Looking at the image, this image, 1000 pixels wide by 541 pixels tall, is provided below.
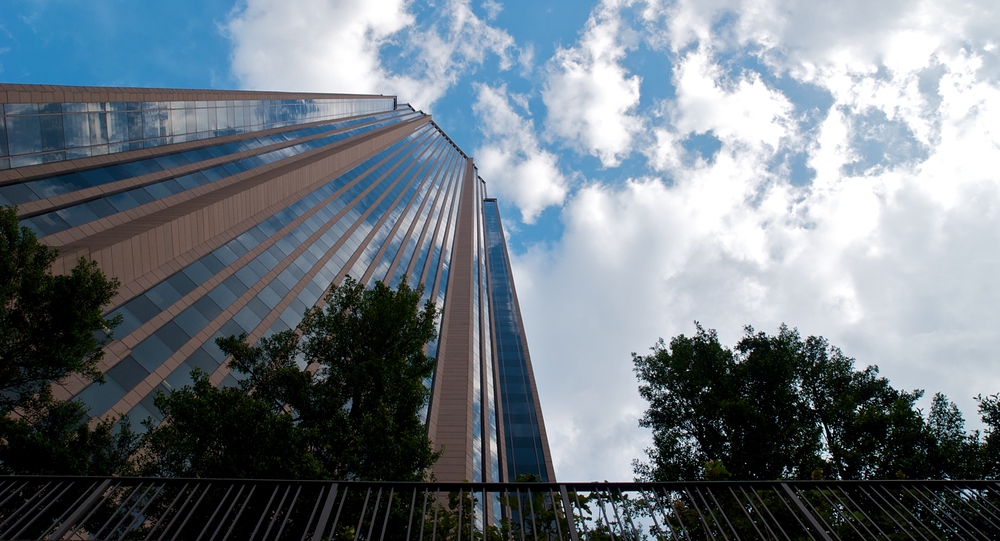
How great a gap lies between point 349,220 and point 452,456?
64.3 feet

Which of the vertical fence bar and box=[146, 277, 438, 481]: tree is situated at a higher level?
box=[146, 277, 438, 481]: tree

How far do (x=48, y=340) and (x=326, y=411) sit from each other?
6324 mm

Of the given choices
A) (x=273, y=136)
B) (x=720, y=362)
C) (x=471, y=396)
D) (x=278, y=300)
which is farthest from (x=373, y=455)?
(x=273, y=136)

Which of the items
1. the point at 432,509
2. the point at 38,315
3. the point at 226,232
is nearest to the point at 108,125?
the point at 226,232

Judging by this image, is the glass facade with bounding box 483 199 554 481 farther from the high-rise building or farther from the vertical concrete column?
the vertical concrete column

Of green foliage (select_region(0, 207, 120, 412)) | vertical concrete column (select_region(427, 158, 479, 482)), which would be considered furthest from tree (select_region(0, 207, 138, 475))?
vertical concrete column (select_region(427, 158, 479, 482))

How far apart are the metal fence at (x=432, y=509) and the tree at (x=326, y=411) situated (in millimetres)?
628

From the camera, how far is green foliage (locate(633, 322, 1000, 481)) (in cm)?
1752

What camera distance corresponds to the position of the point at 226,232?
27.1m

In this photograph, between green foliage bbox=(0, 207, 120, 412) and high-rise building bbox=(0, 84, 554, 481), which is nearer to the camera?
green foliage bbox=(0, 207, 120, 412)

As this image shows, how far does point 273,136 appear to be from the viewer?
141 feet

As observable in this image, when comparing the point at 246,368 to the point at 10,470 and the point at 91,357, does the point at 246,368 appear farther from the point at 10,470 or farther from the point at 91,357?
the point at 10,470

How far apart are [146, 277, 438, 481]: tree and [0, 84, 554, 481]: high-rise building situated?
6.46m

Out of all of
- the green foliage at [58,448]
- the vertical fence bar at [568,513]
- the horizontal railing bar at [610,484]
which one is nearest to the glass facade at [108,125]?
the green foliage at [58,448]
